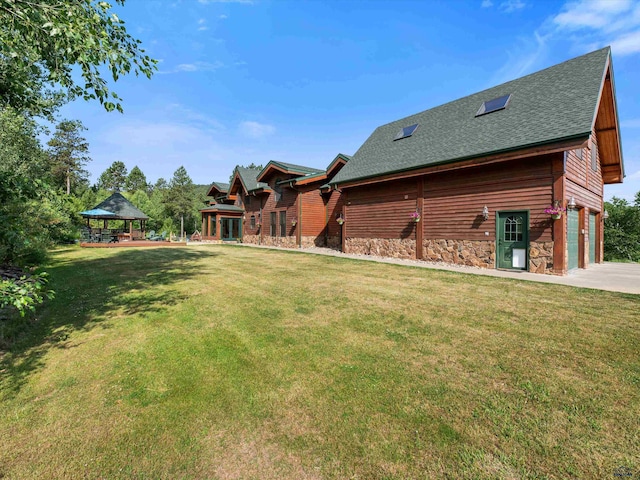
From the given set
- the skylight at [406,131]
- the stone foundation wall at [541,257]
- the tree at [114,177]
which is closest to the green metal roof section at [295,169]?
the skylight at [406,131]

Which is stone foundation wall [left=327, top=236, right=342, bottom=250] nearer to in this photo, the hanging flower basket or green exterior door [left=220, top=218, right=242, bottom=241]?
green exterior door [left=220, top=218, right=242, bottom=241]

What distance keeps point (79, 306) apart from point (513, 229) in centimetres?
1199

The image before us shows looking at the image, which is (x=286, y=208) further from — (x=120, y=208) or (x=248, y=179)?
(x=120, y=208)

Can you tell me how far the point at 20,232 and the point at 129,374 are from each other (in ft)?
6.37

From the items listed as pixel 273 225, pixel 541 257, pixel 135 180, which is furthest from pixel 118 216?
pixel 135 180

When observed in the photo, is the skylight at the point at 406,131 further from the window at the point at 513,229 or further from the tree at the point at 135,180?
the tree at the point at 135,180

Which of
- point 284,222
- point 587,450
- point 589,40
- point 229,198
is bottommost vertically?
point 587,450

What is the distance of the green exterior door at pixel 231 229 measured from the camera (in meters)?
26.2

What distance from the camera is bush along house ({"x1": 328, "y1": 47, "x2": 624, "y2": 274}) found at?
8859mm

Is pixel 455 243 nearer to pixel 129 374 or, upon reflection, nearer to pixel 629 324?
pixel 629 324

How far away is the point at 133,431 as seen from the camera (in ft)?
6.96

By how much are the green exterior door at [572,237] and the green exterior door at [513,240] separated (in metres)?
1.63

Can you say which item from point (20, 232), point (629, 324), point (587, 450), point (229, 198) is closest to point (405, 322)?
point (587, 450)

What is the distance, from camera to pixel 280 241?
2117cm
